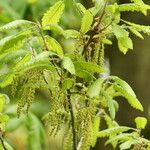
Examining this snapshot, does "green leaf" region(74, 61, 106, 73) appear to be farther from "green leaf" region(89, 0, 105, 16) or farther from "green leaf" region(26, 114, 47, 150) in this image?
"green leaf" region(26, 114, 47, 150)

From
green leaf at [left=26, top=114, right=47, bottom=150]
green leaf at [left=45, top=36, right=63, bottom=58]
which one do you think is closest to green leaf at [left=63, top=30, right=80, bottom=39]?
green leaf at [left=45, top=36, right=63, bottom=58]

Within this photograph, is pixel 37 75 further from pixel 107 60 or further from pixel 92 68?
pixel 107 60

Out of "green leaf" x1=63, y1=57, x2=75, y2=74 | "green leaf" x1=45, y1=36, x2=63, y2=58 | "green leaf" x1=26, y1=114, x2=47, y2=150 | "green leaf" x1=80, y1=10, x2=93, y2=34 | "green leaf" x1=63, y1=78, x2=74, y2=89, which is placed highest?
"green leaf" x1=80, y1=10, x2=93, y2=34

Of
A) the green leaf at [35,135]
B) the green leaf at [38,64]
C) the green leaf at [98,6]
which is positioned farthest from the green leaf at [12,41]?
the green leaf at [35,135]

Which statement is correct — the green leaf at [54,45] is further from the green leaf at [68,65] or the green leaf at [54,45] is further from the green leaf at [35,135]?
the green leaf at [35,135]

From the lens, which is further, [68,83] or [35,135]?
[35,135]

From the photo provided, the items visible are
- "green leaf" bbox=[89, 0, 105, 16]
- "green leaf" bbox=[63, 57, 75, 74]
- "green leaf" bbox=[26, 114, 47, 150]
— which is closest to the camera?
"green leaf" bbox=[63, 57, 75, 74]

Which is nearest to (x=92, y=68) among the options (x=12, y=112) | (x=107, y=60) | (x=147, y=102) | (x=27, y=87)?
(x=27, y=87)

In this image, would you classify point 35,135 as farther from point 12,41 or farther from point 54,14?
point 12,41

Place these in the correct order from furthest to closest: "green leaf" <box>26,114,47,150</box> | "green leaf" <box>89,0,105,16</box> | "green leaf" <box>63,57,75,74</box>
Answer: "green leaf" <box>26,114,47,150</box> → "green leaf" <box>89,0,105,16</box> → "green leaf" <box>63,57,75,74</box>

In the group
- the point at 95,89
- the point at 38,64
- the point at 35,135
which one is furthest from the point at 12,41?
the point at 35,135

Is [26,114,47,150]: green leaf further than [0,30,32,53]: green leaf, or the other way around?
[26,114,47,150]: green leaf
